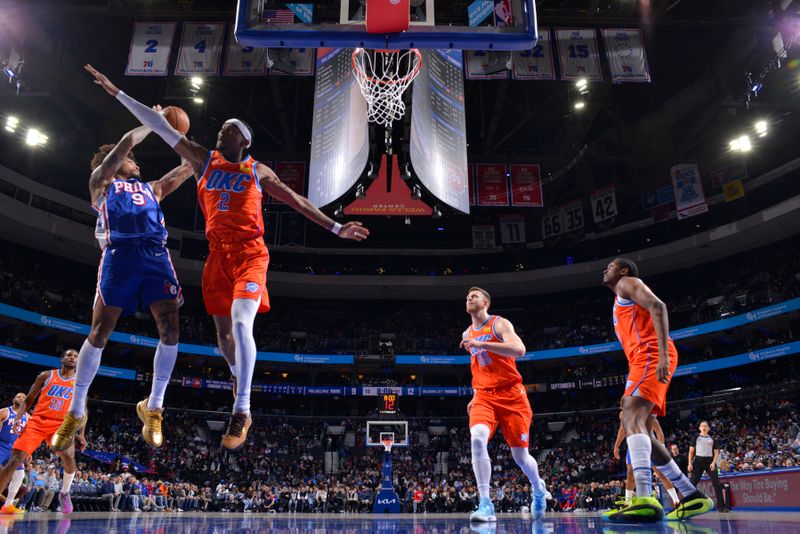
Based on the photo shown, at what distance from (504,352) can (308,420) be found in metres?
27.9

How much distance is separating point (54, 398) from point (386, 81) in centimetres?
814

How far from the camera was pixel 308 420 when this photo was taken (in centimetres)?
3198

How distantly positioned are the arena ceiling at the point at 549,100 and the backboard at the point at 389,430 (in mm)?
11556

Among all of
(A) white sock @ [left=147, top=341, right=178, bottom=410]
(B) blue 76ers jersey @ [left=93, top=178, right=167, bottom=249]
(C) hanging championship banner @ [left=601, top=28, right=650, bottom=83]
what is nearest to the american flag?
(B) blue 76ers jersey @ [left=93, top=178, right=167, bottom=249]

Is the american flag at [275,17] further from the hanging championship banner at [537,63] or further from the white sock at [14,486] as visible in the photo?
the hanging championship banner at [537,63]

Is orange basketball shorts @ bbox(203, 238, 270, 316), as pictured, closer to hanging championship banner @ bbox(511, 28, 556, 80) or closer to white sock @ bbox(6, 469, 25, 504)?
white sock @ bbox(6, 469, 25, 504)

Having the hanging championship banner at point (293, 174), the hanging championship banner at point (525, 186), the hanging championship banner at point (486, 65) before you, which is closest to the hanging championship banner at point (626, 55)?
the hanging championship banner at point (486, 65)

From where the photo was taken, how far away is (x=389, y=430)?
22500mm

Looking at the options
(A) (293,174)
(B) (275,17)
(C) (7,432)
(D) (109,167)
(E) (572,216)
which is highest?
(E) (572,216)

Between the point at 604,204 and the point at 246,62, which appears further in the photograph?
the point at 604,204

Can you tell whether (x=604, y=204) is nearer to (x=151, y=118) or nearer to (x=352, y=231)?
(x=352, y=231)

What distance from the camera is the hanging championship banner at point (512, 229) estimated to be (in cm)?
2850

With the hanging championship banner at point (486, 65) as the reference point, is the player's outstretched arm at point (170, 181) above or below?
below

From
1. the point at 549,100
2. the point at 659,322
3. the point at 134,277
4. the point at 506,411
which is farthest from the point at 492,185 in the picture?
the point at 134,277
